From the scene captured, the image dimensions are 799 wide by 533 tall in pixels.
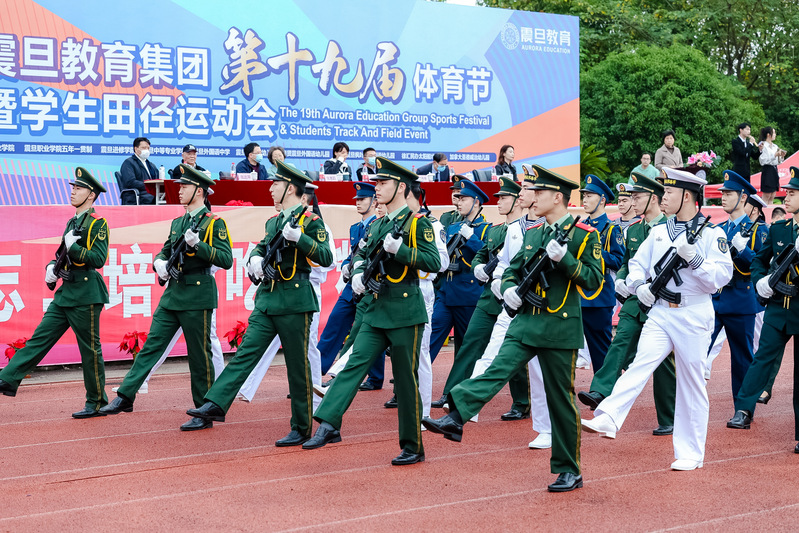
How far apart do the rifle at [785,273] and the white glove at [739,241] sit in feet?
5.78

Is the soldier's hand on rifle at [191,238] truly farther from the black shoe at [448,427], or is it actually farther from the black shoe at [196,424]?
the black shoe at [448,427]

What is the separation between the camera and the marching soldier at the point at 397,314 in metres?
6.37

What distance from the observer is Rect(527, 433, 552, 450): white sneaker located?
22.7 ft

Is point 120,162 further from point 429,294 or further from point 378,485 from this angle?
point 378,485

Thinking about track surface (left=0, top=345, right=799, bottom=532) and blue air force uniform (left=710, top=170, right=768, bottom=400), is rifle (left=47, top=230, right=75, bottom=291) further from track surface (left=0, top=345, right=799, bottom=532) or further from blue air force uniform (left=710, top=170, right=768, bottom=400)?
blue air force uniform (left=710, top=170, right=768, bottom=400)

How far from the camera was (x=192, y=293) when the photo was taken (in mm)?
7785

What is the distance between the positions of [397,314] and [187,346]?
2302 millimetres

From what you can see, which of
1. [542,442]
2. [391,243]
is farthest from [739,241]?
[391,243]

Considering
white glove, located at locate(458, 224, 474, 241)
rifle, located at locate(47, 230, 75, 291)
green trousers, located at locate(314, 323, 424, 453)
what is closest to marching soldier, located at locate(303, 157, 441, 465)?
green trousers, located at locate(314, 323, 424, 453)

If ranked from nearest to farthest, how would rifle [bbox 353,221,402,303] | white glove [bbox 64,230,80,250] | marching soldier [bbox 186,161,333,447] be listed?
1. rifle [bbox 353,221,402,303]
2. marching soldier [bbox 186,161,333,447]
3. white glove [bbox 64,230,80,250]

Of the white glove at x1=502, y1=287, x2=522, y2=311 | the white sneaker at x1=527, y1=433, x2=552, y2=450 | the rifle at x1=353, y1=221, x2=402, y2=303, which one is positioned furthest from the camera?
the white sneaker at x1=527, y1=433, x2=552, y2=450

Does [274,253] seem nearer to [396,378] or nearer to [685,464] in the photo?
[396,378]

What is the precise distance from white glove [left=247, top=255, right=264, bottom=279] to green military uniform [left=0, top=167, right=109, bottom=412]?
1.72m

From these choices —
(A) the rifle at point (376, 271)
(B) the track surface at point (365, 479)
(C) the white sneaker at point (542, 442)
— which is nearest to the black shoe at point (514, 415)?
(B) the track surface at point (365, 479)
